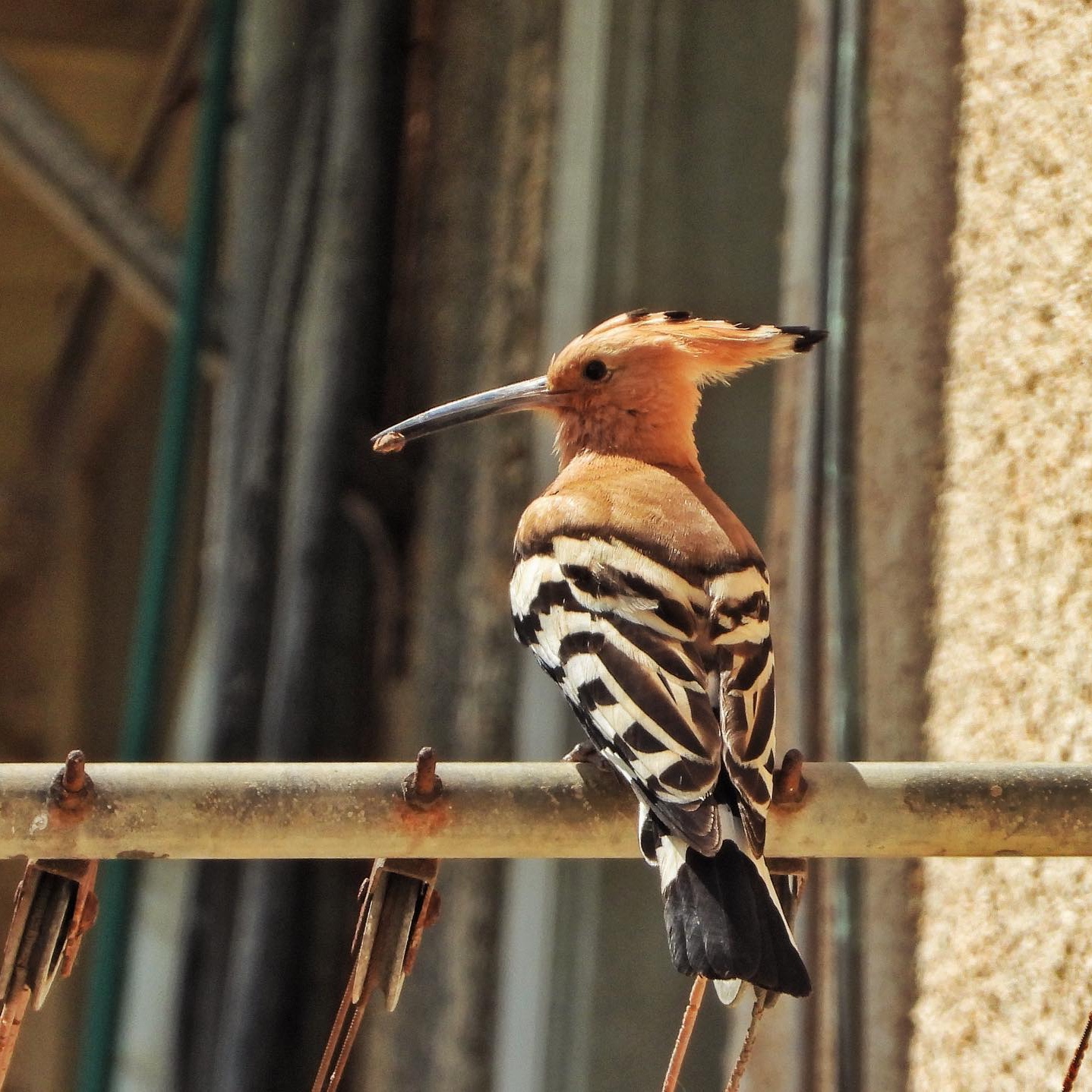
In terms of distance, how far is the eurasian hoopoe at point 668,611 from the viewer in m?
1.16

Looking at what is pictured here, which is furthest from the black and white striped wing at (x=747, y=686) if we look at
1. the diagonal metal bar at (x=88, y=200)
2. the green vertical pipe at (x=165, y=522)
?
the diagonal metal bar at (x=88, y=200)

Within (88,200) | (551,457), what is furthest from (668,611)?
(88,200)

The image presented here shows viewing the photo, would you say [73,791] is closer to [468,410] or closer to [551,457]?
[468,410]

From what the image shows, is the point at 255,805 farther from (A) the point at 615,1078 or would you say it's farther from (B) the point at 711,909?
(A) the point at 615,1078

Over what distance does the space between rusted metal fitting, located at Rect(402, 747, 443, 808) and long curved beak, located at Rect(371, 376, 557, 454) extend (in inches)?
26.5

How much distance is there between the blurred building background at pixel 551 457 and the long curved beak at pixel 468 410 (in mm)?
314

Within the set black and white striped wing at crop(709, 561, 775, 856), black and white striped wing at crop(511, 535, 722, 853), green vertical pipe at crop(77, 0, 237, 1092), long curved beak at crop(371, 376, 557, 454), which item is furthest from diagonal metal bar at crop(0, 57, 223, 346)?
black and white striped wing at crop(709, 561, 775, 856)

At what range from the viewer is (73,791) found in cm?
97

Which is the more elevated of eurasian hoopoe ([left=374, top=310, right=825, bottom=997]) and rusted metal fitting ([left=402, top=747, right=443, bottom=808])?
eurasian hoopoe ([left=374, top=310, right=825, bottom=997])

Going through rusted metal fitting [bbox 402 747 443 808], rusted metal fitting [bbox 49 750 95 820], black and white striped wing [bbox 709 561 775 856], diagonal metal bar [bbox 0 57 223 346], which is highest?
diagonal metal bar [bbox 0 57 223 346]

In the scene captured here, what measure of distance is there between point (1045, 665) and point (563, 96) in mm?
1519

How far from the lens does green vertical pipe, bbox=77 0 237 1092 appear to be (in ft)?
8.96

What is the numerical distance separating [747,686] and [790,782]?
31cm

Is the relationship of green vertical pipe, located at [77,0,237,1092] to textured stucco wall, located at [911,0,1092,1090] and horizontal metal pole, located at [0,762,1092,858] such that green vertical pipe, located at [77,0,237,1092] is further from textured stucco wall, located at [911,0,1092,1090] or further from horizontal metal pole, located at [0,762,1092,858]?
horizontal metal pole, located at [0,762,1092,858]
